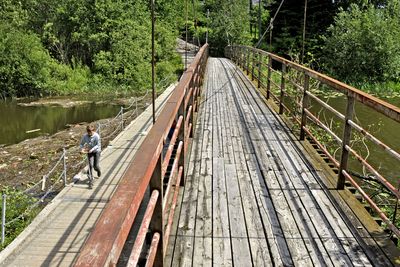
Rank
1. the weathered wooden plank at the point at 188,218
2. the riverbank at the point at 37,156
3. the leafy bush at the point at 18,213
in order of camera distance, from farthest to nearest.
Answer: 1. the riverbank at the point at 37,156
2. the leafy bush at the point at 18,213
3. the weathered wooden plank at the point at 188,218

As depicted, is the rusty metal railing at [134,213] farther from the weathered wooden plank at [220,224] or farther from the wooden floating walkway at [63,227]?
the wooden floating walkway at [63,227]

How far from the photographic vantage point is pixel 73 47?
115ft

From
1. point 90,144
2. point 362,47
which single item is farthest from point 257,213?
point 362,47

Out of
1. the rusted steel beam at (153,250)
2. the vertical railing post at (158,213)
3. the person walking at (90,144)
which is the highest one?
the vertical railing post at (158,213)

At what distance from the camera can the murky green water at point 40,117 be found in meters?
19.6

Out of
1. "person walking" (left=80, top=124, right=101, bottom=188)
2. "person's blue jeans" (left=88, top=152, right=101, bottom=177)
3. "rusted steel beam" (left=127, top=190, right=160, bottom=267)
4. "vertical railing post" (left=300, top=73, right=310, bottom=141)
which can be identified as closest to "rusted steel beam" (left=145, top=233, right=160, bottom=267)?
"rusted steel beam" (left=127, top=190, right=160, bottom=267)

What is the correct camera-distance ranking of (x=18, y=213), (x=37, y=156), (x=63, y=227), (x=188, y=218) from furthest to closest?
(x=37, y=156), (x=18, y=213), (x=63, y=227), (x=188, y=218)

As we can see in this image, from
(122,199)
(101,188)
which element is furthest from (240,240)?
(101,188)

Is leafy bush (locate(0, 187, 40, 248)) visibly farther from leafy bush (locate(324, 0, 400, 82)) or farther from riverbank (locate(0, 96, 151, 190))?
leafy bush (locate(324, 0, 400, 82))

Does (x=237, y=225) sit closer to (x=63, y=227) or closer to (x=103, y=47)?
(x=63, y=227)

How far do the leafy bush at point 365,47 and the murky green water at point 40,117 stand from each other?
18909 millimetres

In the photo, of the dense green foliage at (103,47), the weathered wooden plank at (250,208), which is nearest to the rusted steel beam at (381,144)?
the weathered wooden plank at (250,208)

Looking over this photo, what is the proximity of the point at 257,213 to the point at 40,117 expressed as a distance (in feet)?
70.0

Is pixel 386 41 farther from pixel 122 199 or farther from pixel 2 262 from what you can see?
pixel 122 199
